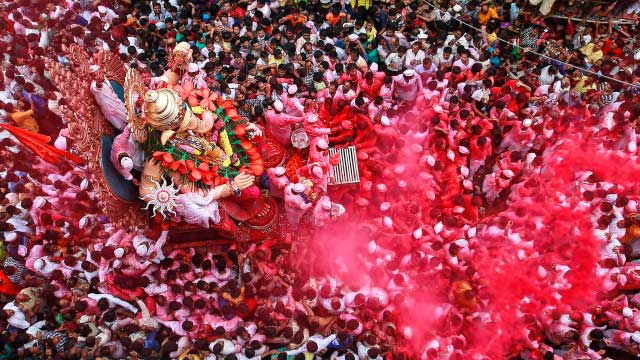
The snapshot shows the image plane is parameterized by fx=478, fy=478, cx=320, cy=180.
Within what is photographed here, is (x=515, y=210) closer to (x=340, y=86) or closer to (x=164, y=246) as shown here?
(x=340, y=86)

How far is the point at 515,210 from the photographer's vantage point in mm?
5102

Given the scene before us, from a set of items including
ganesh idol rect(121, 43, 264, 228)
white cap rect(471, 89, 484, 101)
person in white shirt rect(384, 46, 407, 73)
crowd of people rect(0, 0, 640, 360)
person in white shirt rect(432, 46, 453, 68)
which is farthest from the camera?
person in white shirt rect(384, 46, 407, 73)

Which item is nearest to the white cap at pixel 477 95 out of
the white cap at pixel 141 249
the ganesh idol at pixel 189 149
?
the ganesh idol at pixel 189 149

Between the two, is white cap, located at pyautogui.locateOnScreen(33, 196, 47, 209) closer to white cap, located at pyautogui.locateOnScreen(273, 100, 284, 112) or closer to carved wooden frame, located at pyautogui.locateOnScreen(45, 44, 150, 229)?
carved wooden frame, located at pyautogui.locateOnScreen(45, 44, 150, 229)

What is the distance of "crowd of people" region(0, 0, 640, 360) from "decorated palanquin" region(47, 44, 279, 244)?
273 mm

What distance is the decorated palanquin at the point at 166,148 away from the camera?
13.7ft

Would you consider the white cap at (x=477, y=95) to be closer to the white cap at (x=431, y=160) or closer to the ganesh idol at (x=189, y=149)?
the white cap at (x=431, y=160)

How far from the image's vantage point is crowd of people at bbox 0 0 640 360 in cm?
463

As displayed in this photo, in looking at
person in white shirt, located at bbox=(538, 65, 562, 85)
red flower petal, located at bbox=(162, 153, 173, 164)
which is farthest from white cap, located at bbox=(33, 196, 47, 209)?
person in white shirt, located at bbox=(538, 65, 562, 85)

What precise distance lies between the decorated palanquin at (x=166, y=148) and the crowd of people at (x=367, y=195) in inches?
10.8

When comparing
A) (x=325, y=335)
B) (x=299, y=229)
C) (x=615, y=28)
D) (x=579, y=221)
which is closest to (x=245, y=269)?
(x=299, y=229)

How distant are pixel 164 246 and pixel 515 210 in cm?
378

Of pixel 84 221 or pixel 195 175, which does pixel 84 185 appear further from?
pixel 195 175

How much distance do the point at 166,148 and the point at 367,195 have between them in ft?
7.31
